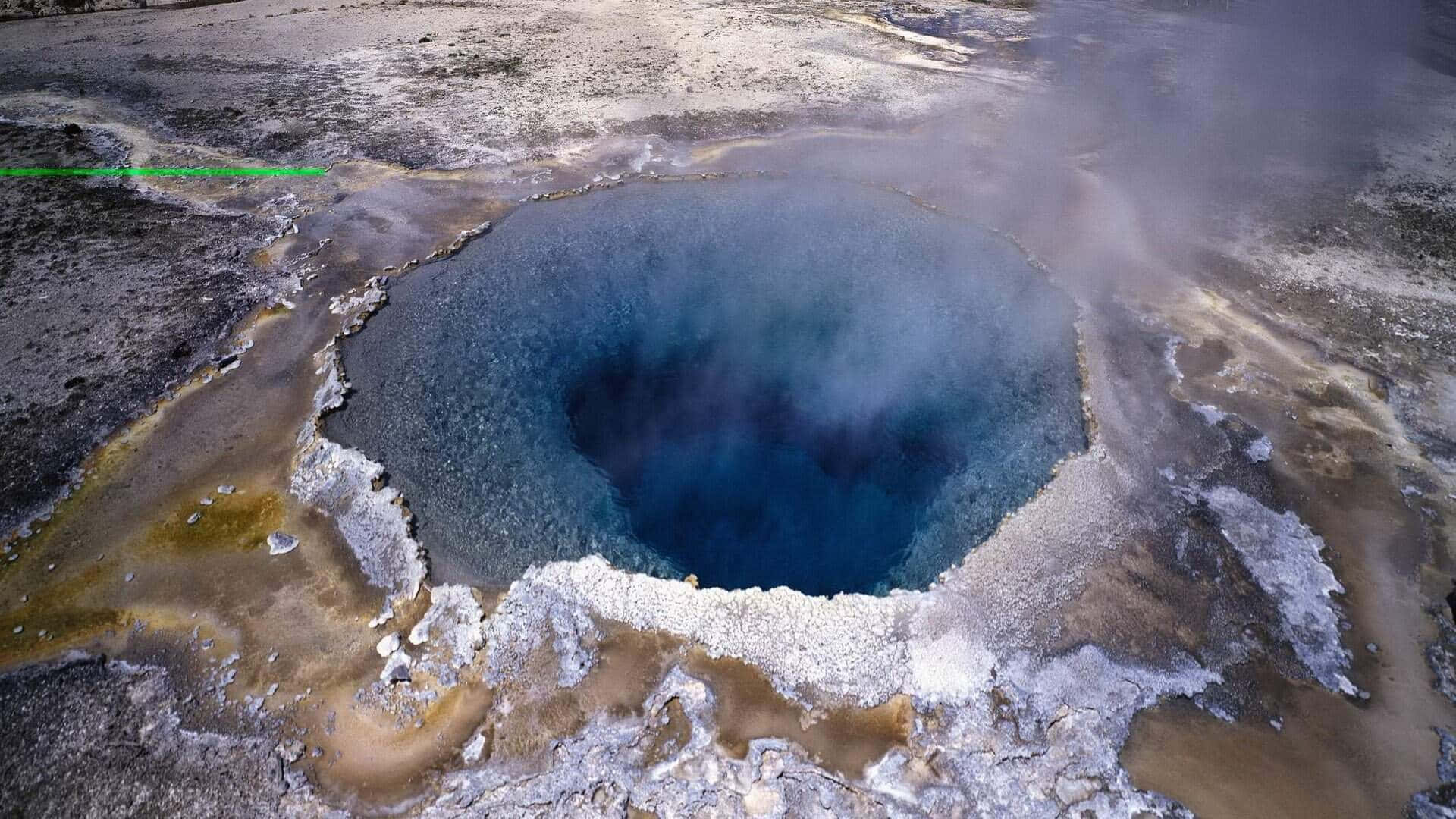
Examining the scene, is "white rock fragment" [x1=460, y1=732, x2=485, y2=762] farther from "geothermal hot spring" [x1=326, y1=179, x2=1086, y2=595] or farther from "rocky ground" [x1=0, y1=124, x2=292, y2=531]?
"rocky ground" [x1=0, y1=124, x2=292, y2=531]

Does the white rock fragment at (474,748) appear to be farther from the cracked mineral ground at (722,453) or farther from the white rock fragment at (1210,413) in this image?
the white rock fragment at (1210,413)

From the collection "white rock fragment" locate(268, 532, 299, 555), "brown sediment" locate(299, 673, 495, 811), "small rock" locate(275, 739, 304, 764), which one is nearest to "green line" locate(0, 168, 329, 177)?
"white rock fragment" locate(268, 532, 299, 555)

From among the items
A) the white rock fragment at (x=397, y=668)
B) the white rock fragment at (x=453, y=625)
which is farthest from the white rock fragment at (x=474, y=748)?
the white rock fragment at (x=397, y=668)

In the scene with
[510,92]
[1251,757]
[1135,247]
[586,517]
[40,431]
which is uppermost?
[510,92]

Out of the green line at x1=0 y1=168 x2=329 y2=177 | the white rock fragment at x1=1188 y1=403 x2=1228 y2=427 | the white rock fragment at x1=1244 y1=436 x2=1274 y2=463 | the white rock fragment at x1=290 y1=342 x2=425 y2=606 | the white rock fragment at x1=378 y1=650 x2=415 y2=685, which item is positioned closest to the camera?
the white rock fragment at x1=378 y1=650 x2=415 y2=685

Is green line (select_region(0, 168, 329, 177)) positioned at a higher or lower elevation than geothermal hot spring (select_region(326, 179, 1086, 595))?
higher

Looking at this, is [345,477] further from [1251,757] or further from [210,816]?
[1251,757]

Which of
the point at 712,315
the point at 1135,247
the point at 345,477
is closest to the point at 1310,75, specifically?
the point at 1135,247
